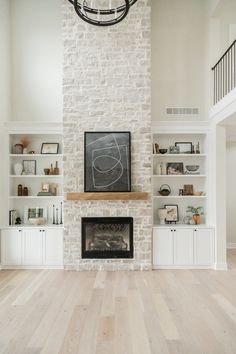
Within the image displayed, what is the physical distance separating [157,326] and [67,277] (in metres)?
2.53

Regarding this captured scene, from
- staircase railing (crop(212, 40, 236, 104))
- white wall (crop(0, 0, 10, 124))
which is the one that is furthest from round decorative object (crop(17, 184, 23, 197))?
staircase railing (crop(212, 40, 236, 104))

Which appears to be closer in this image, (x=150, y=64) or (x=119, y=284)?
(x=119, y=284)

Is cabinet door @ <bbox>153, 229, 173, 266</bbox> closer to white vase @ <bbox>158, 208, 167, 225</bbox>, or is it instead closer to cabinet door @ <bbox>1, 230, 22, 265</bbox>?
white vase @ <bbox>158, 208, 167, 225</bbox>

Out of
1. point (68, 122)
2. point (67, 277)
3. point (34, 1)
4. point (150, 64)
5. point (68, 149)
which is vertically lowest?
point (67, 277)

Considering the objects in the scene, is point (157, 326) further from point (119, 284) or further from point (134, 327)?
point (119, 284)

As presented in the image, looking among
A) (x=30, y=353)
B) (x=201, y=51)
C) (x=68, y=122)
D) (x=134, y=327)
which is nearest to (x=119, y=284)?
(x=134, y=327)

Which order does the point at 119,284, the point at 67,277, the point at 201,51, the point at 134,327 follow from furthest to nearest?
the point at 201,51 < the point at 67,277 < the point at 119,284 < the point at 134,327

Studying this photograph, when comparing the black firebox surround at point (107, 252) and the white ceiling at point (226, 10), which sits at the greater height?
the white ceiling at point (226, 10)

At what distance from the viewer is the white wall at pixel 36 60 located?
7.24m

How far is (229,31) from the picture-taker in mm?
7391

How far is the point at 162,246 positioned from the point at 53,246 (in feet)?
6.75

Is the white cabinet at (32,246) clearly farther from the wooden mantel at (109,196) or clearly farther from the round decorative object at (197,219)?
the round decorative object at (197,219)

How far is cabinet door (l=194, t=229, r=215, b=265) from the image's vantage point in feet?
21.8

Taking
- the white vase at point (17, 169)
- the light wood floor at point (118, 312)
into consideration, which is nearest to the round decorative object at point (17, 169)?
the white vase at point (17, 169)
